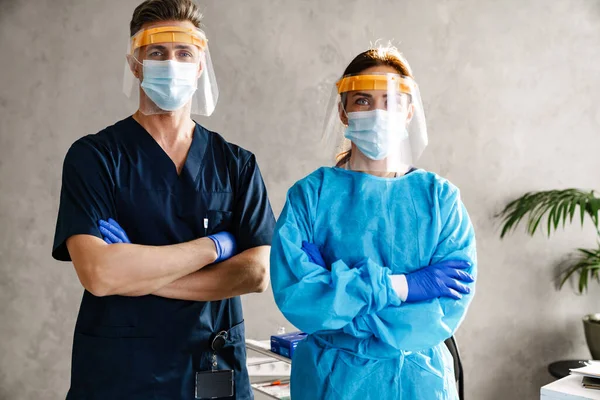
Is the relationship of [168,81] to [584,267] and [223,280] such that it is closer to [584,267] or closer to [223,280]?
[223,280]

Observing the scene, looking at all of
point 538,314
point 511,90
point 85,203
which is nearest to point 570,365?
point 538,314

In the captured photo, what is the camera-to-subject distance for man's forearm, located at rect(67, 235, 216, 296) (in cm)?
161

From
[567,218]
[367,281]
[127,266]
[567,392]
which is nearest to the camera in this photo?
[367,281]

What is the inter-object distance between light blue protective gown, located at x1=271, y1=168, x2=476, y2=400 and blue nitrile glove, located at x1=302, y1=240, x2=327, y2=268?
26 millimetres

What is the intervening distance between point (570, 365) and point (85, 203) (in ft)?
11.7

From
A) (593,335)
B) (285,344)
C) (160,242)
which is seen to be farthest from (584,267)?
(160,242)

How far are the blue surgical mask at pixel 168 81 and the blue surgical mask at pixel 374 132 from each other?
44 centimetres

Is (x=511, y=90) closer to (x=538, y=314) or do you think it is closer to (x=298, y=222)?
(x=538, y=314)

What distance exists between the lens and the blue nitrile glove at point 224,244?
1.75 m

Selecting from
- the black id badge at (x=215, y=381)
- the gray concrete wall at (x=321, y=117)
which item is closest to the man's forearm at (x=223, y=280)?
the black id badge at (x=215, y=381)

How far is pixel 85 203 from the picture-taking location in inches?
65.8

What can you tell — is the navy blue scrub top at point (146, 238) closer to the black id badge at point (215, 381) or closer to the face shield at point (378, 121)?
the black id badge at point (215, 381)

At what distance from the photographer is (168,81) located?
1.74 meters

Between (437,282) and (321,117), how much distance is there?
7.73ft
